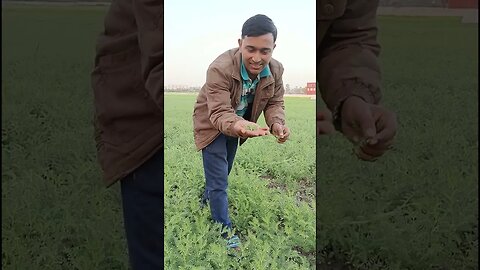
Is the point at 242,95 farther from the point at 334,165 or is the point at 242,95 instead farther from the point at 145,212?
the point at 334,165

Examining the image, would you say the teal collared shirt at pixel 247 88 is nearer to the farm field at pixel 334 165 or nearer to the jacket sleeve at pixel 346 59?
the jacket sleeve at pixel 346 59

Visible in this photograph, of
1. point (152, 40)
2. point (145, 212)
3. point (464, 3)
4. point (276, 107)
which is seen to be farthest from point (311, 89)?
point (464, 3)

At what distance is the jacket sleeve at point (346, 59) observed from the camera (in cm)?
119

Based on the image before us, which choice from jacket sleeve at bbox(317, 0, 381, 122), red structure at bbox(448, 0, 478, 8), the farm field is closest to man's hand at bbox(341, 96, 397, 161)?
jacket sleeve at bbox(317, 0, 381, 122)

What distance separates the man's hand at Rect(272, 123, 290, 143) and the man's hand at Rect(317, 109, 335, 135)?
132mm

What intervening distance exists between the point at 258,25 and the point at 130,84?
32cm

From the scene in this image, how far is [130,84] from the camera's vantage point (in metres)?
1.22

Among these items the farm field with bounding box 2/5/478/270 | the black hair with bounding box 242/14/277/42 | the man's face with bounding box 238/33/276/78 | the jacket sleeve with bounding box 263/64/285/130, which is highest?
the black hair with bounding box 242/14/277/42

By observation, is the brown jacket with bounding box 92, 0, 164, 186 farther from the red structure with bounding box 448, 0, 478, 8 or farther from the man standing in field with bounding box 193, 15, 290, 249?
the red structure with bounding box 448, 0, 478, 8

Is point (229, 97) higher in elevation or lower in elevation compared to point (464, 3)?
lower

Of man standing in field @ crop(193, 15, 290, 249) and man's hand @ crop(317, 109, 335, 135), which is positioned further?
man's hand @ crop(317, 109, 335, 135)

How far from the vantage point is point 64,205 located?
6.08 feet

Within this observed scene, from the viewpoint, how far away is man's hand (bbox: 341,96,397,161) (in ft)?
3.94

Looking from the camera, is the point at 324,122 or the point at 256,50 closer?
the point at 256,50
